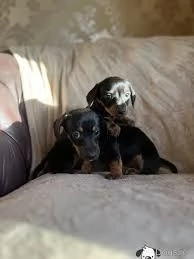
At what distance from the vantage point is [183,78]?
2021 mm

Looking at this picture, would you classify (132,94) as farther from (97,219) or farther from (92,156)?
(97,219)

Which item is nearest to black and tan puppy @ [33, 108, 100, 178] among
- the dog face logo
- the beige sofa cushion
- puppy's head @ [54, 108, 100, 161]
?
puppy's head @ [54, 108, 100, 161]

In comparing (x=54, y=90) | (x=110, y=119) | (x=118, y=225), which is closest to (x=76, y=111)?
(x=110, y=119)

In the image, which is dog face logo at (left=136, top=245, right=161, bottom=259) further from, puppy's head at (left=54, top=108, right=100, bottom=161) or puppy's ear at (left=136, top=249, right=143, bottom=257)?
puppy's head at (left=54, top=108, right=100, bottom=161)

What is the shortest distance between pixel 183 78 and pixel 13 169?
0.73 meters

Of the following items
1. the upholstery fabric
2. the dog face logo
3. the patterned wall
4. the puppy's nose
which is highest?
the patterned wall

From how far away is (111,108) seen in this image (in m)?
1.87

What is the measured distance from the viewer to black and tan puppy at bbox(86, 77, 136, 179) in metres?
1.85

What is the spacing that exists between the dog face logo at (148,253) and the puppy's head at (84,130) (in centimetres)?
63

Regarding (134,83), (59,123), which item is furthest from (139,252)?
(134,83)

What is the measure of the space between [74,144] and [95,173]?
0.13 metres

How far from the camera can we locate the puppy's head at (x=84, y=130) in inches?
70.8

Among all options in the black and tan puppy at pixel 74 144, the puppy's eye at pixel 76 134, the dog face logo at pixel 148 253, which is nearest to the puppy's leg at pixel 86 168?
the black and tan puppy at pixel 74 144

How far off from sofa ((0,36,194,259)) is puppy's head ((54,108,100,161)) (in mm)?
92
